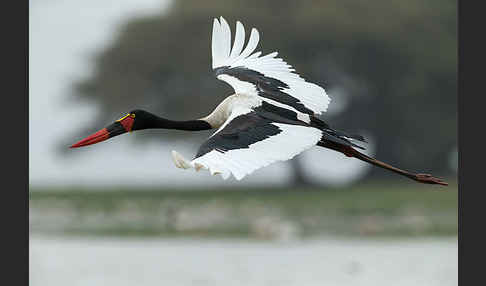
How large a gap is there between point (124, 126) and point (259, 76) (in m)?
1.06

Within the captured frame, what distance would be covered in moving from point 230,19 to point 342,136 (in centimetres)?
1738

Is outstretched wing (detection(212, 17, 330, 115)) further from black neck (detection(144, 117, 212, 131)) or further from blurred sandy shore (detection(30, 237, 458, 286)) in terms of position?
blurred sandy shore (detection(30, 237, 458, 286))

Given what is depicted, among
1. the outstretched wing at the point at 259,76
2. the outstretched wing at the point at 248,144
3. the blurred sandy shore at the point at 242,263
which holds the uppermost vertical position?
the outstretched wing at the point at 259,76

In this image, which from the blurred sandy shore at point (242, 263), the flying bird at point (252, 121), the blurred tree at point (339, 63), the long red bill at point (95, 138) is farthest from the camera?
the blurred tree at point (339, 63)

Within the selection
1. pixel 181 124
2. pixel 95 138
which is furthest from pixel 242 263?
pixel 95 138

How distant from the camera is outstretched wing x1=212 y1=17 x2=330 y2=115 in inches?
302

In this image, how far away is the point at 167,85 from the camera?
1004 inches

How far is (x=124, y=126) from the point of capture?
764 cm

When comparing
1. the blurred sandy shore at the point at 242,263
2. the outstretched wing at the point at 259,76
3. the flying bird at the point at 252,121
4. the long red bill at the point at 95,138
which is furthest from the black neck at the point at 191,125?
the blurred sandy shore at the point at 242,263

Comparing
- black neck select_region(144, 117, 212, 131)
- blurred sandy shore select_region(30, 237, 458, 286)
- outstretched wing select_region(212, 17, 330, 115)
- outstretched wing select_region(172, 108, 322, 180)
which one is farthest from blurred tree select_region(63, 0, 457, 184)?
outstretched wing select_region(172, 108, 322, 180)

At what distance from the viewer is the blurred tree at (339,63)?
24.8 metres

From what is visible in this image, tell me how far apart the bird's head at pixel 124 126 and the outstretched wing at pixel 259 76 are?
65 cm

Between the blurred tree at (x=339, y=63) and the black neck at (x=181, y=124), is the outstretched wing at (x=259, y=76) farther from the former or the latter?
the blurred tree at (x=339, y=63)

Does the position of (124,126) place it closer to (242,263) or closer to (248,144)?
(248,144)
